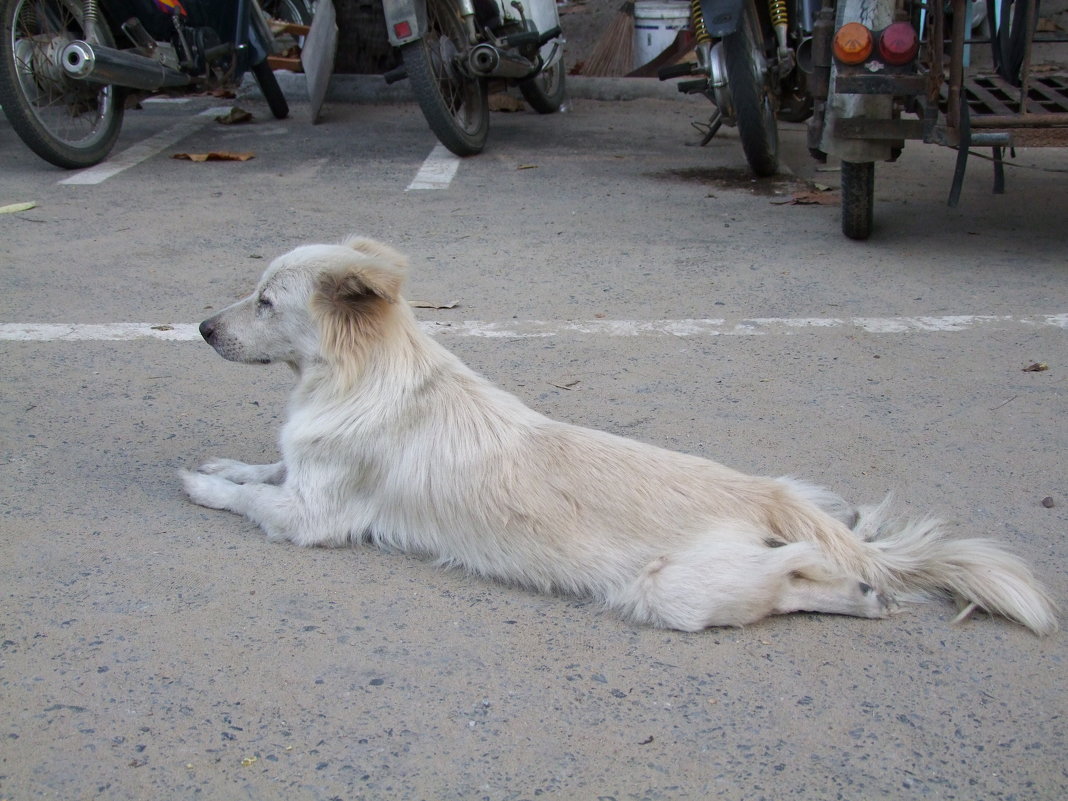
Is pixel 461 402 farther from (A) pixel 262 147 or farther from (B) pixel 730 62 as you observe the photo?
(A) pixel 262 147

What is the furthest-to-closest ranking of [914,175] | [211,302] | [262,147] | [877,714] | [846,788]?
[262,147], [914,175], [211,302], [877,714], [846,788]

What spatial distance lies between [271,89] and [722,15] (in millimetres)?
4110

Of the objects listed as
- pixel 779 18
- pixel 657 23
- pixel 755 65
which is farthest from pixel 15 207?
pixel 657 23

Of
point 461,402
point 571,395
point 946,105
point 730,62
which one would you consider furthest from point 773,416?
point 730,62

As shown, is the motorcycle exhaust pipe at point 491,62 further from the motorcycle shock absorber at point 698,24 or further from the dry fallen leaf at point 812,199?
the dry fallen leaf at point 812,199

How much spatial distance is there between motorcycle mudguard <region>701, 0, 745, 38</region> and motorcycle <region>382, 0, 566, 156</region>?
5.45 feet

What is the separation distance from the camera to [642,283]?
17.0ft

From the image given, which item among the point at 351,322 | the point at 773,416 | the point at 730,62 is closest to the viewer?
the point at 351,322

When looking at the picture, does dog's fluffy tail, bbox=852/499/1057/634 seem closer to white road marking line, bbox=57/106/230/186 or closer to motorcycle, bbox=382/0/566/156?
motorcycle, bbox=382/0/566/156

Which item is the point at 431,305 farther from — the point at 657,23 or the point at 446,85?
the point at 657,23

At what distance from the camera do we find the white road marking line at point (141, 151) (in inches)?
268

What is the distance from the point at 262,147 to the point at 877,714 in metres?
6.71

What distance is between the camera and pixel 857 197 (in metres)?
5.56

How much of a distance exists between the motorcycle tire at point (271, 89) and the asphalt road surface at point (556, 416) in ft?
5.74
